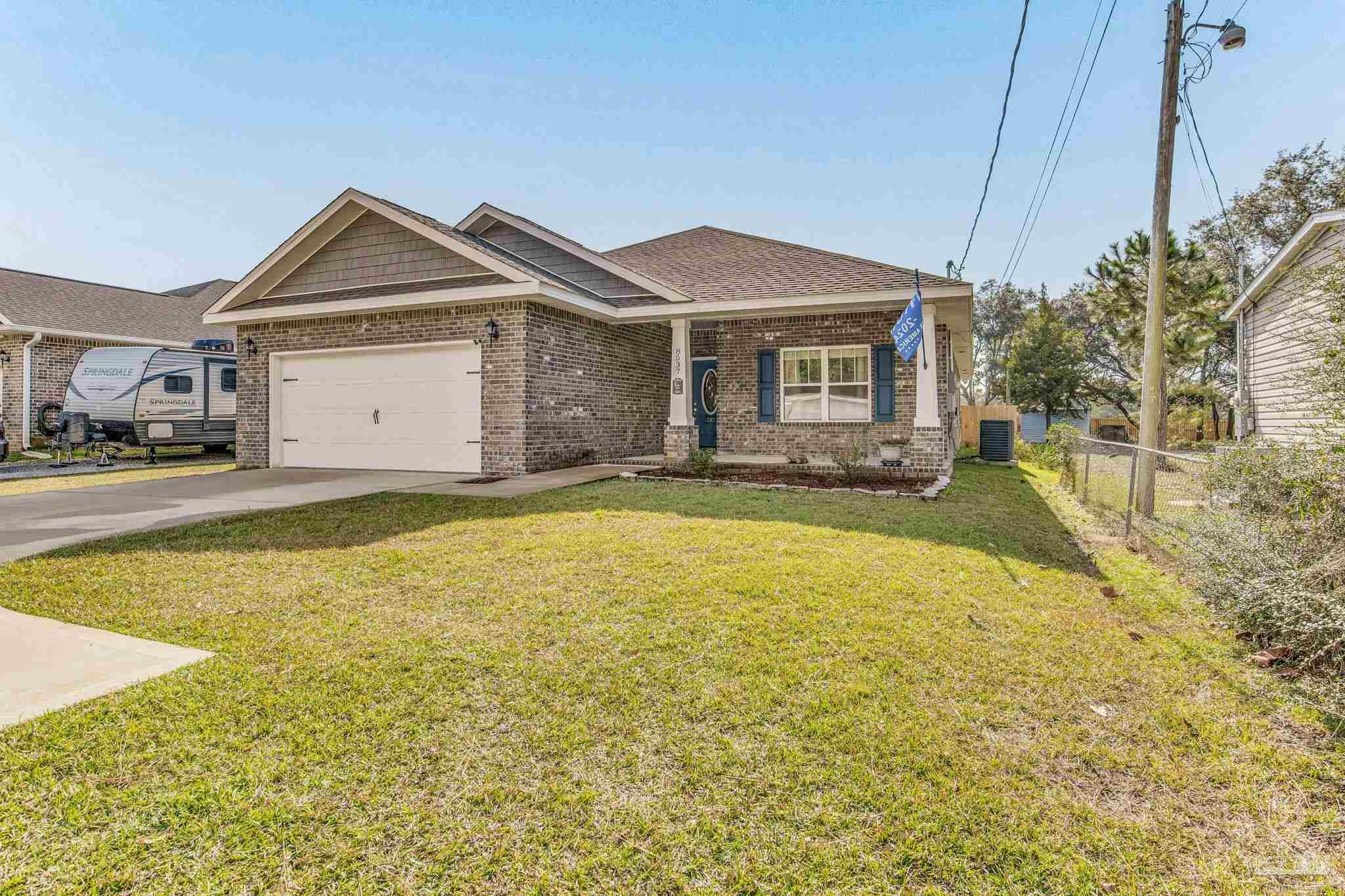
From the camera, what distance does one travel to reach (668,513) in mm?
6824

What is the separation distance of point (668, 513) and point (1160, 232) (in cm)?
676

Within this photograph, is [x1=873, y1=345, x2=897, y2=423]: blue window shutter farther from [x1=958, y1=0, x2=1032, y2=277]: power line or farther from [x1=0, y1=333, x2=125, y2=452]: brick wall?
[x1=0, y1=333, x2=125, y2=452]: brick wall

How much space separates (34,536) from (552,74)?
11.3 meters

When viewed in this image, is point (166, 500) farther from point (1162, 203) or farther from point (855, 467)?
point (1162, 203)

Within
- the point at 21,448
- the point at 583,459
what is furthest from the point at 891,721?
the point at 21,448

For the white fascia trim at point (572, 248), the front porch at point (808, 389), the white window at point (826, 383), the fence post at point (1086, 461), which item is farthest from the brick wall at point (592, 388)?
the fence post at point (1086, 461)

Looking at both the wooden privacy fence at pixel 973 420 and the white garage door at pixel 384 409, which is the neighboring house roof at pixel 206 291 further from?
the wooden privacy fence at pixel 973 420

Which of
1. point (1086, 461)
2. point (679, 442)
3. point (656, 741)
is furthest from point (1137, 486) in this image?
point (656, 741)

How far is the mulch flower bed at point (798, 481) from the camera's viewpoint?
8555 millimetres

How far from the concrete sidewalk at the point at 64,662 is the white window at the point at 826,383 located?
1041cm

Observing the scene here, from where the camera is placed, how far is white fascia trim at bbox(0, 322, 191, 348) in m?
16.5

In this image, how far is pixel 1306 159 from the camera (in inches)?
941

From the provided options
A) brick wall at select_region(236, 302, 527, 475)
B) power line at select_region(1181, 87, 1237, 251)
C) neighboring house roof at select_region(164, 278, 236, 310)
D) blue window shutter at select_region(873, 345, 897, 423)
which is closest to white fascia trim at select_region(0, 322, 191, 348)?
neighboring house roof at select_region(164, 278, 236, 310)

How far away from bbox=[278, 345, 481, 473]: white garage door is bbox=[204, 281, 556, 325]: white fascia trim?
0.74 metres
